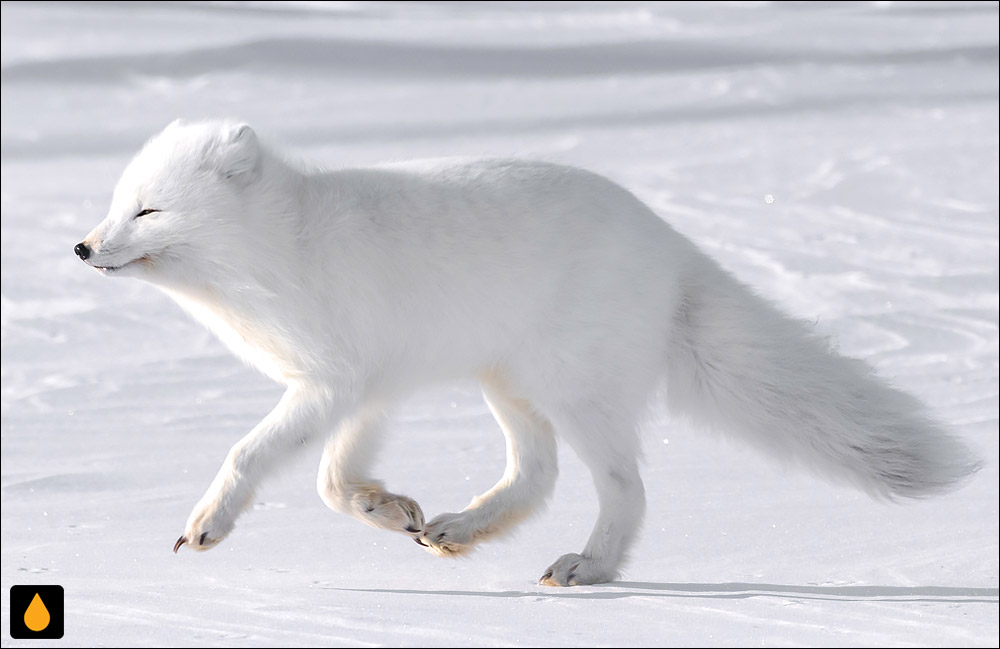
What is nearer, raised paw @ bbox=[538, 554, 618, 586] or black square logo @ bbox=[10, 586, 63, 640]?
black square logo @ bbox=[10, 586, 63, 640]

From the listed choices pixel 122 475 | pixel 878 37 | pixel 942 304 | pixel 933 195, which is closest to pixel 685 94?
pixel 878 37

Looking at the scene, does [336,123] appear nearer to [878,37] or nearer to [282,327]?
[878,37]

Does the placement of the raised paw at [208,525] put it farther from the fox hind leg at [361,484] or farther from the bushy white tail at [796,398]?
the bushy white tail at [796,398]

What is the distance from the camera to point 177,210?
3.23 meters

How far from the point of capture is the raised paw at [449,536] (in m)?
3.57

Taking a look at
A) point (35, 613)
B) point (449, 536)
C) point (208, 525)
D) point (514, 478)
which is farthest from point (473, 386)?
point (35, 613)

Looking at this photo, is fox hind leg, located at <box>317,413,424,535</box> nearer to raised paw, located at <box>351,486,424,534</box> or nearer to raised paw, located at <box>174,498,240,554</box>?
raised paw, located at <box>351,486,424,534</box>

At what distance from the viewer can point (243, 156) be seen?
329 centimetres

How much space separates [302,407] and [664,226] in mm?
1016

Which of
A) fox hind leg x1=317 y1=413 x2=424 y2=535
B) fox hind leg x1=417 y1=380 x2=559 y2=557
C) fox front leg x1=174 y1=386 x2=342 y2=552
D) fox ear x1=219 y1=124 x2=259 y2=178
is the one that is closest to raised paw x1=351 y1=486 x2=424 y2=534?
fox hind leg x1=317 y1=413 x2=424 y2=535

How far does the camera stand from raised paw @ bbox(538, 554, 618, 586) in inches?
132

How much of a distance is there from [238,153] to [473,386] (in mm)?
893

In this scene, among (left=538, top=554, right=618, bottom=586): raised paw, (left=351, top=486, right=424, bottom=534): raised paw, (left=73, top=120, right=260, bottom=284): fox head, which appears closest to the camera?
(left=73, top=120, right=260, bottom=284): fox head

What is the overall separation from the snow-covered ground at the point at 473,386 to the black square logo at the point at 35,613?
0.20 feet
